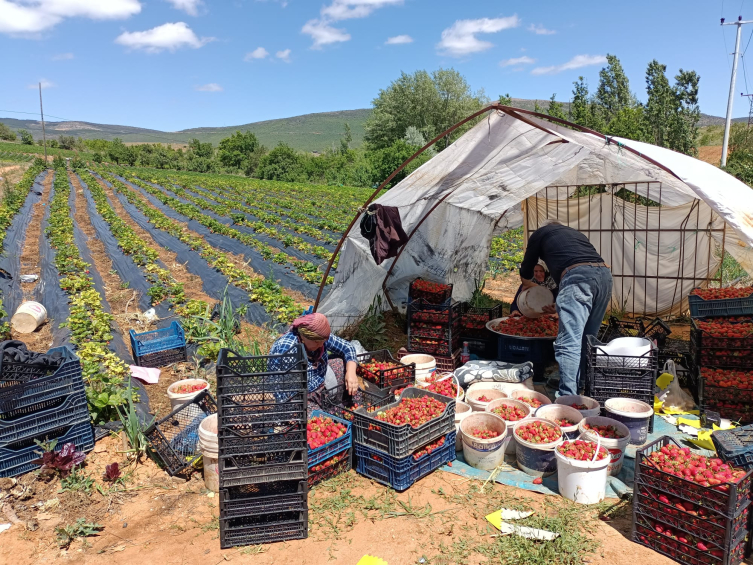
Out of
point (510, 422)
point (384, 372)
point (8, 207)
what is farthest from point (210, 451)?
point (8, 207)

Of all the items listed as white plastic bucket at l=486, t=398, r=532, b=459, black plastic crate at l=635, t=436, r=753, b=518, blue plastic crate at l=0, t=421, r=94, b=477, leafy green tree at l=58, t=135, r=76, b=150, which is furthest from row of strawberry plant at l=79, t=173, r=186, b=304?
leafy green tree at l=58, t=135, r=76, b=150

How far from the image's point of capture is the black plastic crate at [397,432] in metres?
4.03

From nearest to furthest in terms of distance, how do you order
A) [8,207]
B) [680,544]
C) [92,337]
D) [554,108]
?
[680,544] → [92,337] → [8,207] → [554,108]

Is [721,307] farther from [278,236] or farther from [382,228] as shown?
[278,236]

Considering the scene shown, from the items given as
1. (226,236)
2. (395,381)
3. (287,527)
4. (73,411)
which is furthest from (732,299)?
(226,236)

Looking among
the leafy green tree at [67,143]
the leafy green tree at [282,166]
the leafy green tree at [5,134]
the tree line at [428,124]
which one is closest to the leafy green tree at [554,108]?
the tree line at [428,124]

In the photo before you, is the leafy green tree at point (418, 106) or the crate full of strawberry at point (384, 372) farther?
the leafy green tree at point (418, 106)

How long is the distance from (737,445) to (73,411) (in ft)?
17.8

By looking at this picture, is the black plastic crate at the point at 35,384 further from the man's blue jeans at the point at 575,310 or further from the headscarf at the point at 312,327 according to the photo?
the man's blue jeans at the point at 575,310

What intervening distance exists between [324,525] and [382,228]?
136 inches

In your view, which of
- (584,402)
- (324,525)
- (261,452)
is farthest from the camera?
(584,402)

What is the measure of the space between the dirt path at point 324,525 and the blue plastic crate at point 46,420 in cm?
38

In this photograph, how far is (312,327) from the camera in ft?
14.2

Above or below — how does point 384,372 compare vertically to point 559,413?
above
